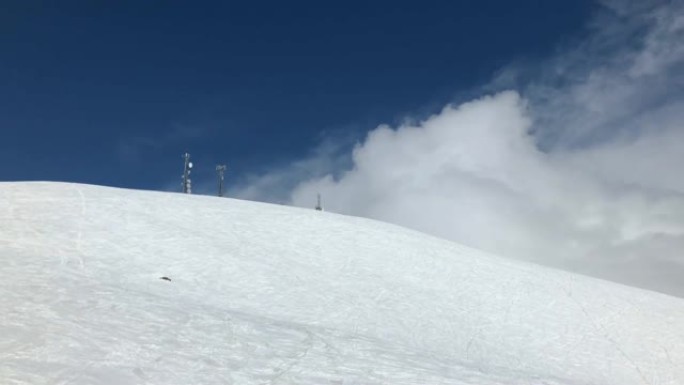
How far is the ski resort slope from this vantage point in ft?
42.3

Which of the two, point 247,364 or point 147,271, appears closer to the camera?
point 247,364

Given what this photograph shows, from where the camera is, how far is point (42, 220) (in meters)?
22.5

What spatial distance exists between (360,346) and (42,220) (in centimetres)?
1304

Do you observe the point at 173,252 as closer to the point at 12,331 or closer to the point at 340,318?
the point at 340,318

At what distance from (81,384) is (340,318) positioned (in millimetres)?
9290

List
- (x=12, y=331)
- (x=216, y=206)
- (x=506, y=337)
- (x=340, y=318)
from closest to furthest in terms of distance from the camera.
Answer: (x=12, y=331) → (x=340, y=318) → (x=506, y=337) → (x=216, y=206)

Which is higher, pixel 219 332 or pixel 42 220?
pixel 42 220

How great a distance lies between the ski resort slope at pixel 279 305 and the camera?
12898 mm

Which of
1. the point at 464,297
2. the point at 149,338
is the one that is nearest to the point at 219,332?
the point at 149,338

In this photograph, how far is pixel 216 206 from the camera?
97.0ft

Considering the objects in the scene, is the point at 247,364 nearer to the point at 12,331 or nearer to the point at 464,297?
the point at 12,331

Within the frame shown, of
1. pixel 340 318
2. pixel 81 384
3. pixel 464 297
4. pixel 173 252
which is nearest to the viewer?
pixel 81 384

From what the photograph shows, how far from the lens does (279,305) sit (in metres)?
19.2

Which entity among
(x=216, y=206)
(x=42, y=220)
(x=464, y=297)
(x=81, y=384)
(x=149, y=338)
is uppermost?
(x=216, y=206)
